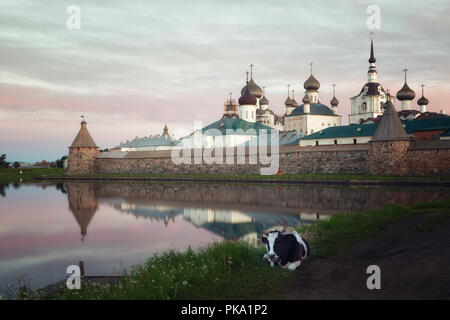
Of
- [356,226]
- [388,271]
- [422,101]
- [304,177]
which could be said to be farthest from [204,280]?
[422,101]

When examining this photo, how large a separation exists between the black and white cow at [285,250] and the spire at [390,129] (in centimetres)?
2220

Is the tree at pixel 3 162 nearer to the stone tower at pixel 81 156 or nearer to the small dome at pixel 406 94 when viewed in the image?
the stone tower at pixel 81 156

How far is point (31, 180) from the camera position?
37.4m

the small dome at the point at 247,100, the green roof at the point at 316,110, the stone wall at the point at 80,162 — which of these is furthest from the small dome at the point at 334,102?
the stone wall at the point at 80,162

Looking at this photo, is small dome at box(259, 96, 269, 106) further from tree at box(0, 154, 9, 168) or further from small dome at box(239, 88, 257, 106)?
tree at box(0, 154, 9, 168)

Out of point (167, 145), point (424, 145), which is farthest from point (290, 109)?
point (424, 145)

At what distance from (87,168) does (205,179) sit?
1593 centimetres

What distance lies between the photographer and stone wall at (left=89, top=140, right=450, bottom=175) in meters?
24.8

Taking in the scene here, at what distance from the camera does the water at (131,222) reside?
28.2 ft

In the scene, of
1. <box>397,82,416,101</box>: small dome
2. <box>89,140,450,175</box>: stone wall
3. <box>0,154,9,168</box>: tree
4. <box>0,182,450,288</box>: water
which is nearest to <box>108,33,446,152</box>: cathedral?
<box>397,82,416,101</box>: small dome

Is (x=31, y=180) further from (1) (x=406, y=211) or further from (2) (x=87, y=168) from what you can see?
(1) (x=406, y=211)

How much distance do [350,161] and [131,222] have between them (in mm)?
18782

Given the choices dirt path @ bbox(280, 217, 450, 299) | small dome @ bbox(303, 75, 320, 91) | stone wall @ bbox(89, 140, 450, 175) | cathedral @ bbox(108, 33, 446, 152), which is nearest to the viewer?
dirt path @ bbox(280, 217, 450, 299)

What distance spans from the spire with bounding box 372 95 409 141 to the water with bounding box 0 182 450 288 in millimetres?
7199
